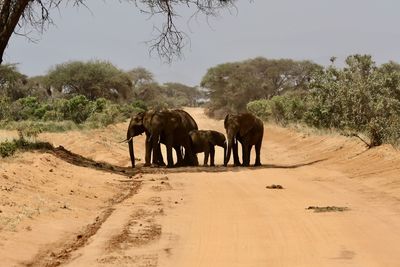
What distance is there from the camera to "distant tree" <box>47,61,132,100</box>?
192ft

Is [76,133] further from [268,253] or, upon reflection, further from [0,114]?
[268,253]

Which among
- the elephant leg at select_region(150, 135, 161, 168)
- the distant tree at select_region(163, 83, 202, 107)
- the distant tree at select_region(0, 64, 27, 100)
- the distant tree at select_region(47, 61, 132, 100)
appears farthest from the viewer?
the distant tree at select_region(163, 83, 202, 107)

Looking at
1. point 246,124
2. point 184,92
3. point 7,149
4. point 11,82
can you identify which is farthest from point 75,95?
point 184,92

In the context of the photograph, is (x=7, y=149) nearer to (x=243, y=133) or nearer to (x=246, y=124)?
(x=243, y=133)

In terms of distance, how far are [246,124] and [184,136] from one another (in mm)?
2204

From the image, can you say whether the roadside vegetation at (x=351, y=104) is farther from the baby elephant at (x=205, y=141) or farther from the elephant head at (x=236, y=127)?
the baby elephant at (x=205, y=141)

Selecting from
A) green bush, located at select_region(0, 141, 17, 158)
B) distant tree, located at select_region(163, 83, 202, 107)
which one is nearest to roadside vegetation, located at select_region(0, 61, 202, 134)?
green bush, located at select_region(0, 141, 17, 158)

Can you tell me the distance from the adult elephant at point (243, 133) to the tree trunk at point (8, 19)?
7.96 metres

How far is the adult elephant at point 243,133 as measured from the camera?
71.5ft

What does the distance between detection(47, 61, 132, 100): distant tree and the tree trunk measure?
41.3 metres

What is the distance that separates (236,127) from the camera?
72.1 feet

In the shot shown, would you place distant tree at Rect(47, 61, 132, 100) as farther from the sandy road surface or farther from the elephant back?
the sandy road surface

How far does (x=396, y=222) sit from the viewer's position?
9.09m

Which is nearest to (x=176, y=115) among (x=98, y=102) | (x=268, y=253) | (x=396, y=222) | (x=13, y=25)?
(x=13, y=25)
